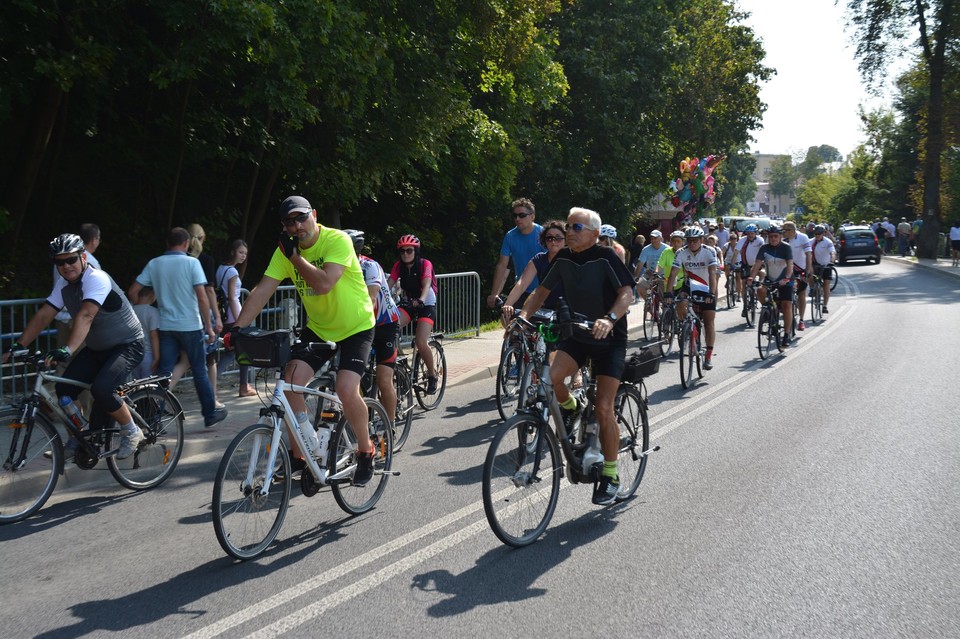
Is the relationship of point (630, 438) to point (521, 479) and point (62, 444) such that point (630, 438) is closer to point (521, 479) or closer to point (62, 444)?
point (521, 479)

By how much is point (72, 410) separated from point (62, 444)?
30 cm

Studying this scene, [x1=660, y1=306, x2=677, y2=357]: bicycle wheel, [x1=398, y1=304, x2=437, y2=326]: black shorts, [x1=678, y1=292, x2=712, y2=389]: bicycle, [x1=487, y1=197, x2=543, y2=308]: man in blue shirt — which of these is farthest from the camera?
[x1=660, y1=306, x2=677, y2=357]: bicycle wheel

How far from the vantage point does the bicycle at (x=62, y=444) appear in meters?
6.37

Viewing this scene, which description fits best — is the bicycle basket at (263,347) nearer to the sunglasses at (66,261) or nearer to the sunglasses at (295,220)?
the sunglasses at (295,220)

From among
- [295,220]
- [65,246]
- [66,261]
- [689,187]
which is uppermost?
[689,187]

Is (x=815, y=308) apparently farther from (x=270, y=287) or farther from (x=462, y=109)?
(x=270, y=287)

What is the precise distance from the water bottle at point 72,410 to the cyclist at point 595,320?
3.36 metres

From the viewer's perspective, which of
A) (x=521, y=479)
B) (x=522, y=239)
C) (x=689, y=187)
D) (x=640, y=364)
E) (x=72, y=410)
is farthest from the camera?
(x=689, y=187)

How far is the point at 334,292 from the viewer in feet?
19.5

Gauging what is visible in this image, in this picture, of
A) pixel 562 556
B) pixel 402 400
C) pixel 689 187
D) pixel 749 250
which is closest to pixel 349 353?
pixel 562 556

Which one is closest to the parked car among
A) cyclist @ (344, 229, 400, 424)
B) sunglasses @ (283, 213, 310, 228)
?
cyclist @ (344, 229, 400, 424)

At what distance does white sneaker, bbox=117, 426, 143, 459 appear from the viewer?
22.7 feet

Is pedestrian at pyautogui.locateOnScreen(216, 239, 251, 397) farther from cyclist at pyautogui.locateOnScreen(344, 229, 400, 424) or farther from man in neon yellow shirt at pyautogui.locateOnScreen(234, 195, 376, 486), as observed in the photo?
man in neon yellow shirt at pyautogui.locateOnScreen(234, 195, 376, 486)

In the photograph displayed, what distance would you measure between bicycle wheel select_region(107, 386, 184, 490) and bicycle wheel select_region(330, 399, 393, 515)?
1758mm
